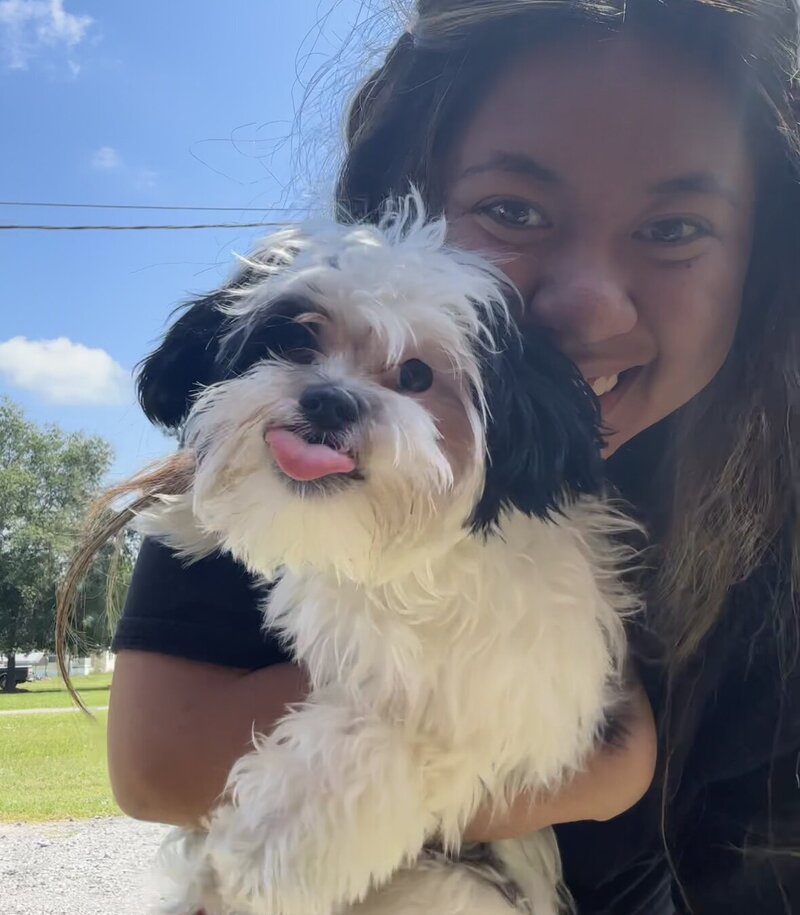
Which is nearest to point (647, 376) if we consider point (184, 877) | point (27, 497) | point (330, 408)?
point (330, 408)

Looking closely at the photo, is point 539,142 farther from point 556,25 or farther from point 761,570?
point 761,570

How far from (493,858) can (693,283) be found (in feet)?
2.91

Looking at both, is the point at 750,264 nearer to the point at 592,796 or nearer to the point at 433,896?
the point at 592,796

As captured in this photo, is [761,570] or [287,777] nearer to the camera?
[287,777]

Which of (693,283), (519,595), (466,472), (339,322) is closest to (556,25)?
(693,283)

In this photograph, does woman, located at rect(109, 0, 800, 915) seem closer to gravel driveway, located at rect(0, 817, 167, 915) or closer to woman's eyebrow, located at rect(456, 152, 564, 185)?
woman's eyebrow, located at rect(456, 152, 564, 185)

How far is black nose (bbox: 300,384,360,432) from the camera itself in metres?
0.94

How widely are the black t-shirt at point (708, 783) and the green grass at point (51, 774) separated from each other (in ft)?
11.8

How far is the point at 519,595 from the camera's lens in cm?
119

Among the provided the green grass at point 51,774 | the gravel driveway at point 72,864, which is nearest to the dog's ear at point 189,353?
the gravel driveway at point 72,864

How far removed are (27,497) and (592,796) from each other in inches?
620

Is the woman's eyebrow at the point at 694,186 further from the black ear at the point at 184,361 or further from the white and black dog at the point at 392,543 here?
the black ear at the point at 184,361

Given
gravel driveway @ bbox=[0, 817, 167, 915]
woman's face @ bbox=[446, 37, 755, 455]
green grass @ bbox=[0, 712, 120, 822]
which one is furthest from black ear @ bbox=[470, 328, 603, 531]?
green grass @ bbox=[0, 712, 120, 822]

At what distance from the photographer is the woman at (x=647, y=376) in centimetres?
122
